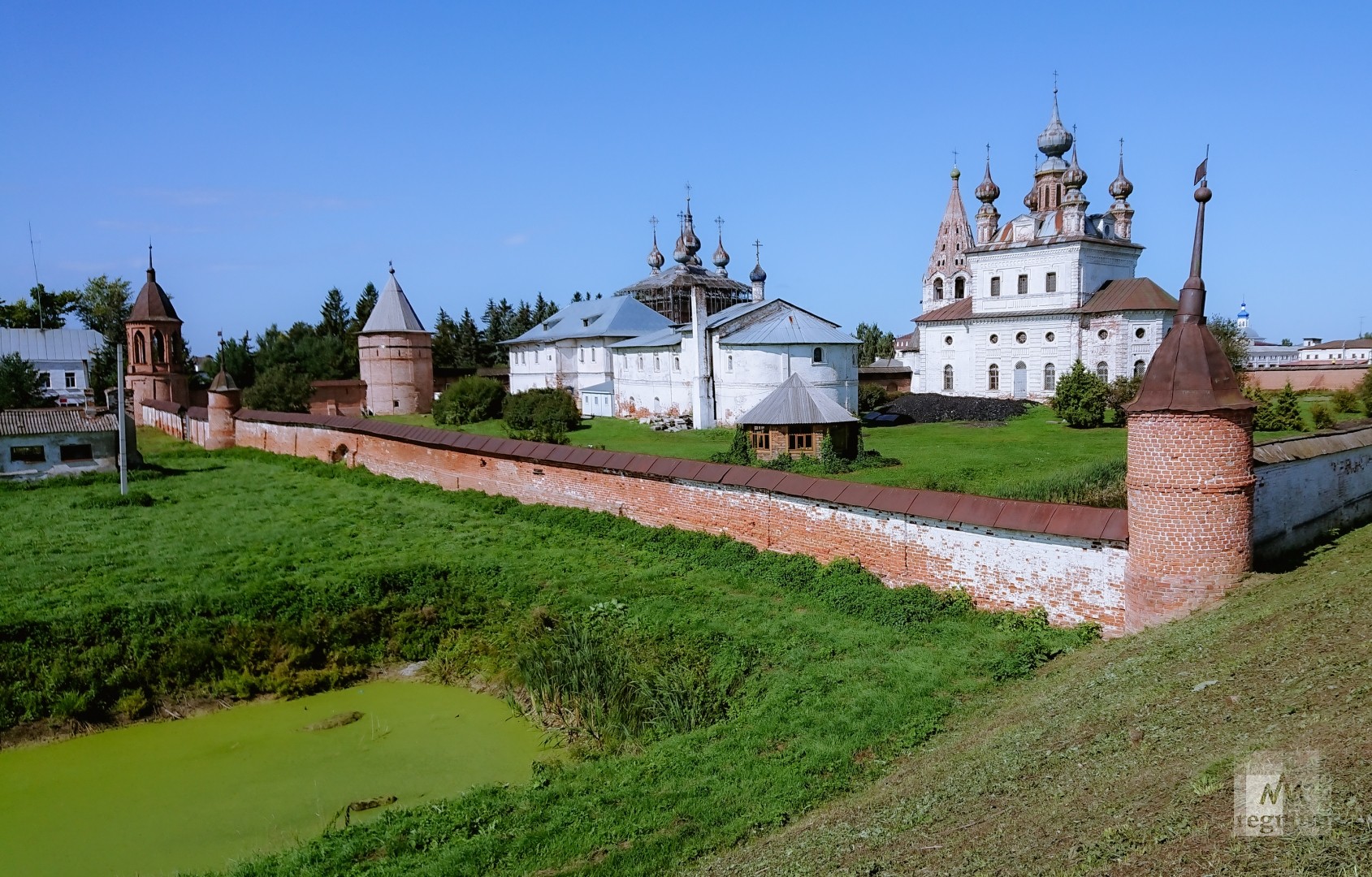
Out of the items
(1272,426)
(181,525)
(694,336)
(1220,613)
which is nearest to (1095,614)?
(1220,613)

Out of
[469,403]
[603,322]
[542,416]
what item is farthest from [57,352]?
[542,416]

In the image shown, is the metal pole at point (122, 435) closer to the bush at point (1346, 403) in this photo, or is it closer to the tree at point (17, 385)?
the tree at point (17, 385)

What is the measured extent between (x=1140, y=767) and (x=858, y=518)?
19.9 feet

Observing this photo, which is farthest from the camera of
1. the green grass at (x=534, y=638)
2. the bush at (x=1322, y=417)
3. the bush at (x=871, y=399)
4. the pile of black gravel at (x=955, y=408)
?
the bush at (x=871, y=399)

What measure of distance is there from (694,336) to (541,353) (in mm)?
13184

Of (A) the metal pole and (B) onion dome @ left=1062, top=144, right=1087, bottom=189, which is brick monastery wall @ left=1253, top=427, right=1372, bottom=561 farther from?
(B) onion dome @ left=1062, top=144, right=1087, bottom=189

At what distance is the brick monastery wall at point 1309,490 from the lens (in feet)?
30.3

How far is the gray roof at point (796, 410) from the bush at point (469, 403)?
48.9ft

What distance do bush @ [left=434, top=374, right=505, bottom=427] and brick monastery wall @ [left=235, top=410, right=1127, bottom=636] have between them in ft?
44.9

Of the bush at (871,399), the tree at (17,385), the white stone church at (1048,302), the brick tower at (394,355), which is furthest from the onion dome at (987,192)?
the tree at (17,385)

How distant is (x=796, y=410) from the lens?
20109 mm

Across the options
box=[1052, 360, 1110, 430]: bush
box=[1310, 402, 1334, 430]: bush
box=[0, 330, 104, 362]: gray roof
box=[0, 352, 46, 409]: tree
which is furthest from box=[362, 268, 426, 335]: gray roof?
box=[1310, 402, 1334, 430]: bush

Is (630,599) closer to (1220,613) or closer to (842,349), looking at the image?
(1220,613)

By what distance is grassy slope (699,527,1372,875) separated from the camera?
12.5 feet
